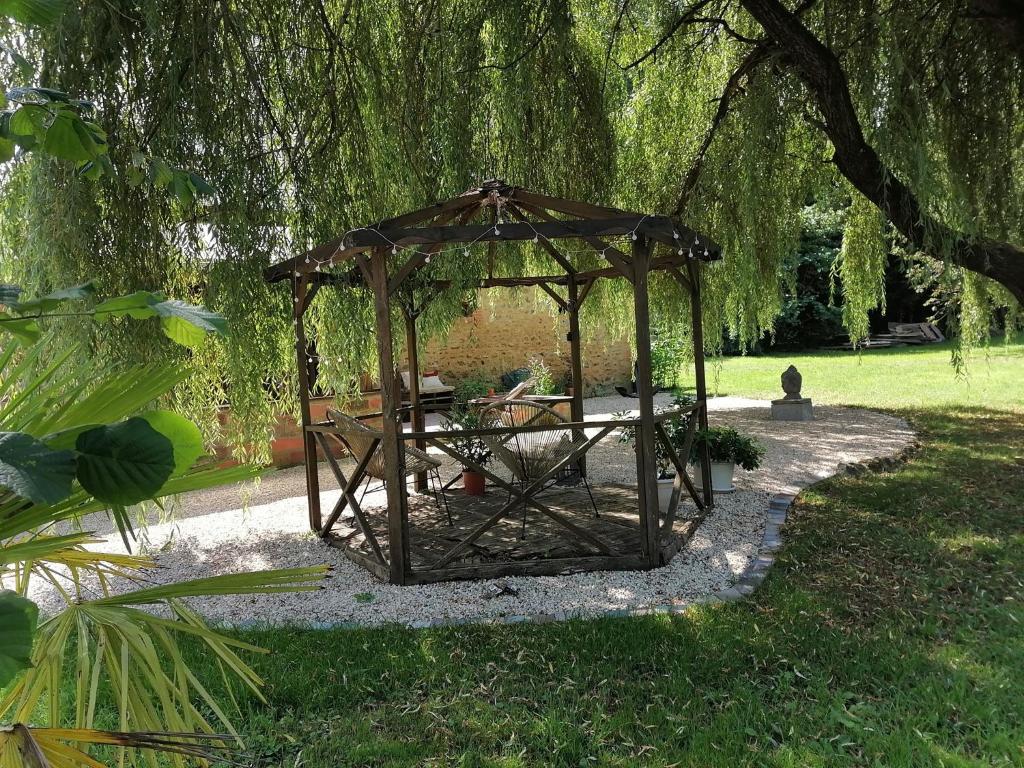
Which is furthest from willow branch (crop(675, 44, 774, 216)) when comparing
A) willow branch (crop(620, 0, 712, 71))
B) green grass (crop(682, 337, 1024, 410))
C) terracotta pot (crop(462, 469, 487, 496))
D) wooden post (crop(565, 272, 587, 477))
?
terracotta pot (crop(462, 469, 487, 496))

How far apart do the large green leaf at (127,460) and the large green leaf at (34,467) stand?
0.6 inches

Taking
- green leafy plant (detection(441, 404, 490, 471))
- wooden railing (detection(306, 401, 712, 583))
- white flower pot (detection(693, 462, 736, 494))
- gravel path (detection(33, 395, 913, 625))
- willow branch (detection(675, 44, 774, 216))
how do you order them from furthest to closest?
green leafy plant (detection(441, 404, 490, 471)) < white flower pot (detection(693, 462, 736, 494)) < willow branch (detection(675, 44, 774, 216)) < wooden railing (detection(306, 401, 712, 583)) < gravel path (detection(33, 395, 913, 625))

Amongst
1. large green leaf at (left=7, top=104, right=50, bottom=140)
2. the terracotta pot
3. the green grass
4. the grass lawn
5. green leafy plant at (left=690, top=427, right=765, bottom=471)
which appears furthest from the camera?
the green grass

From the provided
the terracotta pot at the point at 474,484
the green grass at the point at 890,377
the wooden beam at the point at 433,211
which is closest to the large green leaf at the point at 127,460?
the wooden beam at the point at 433,211

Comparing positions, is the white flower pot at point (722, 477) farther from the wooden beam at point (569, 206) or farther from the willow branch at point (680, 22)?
the willow branch at point (680, 22)

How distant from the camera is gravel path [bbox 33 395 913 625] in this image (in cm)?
453

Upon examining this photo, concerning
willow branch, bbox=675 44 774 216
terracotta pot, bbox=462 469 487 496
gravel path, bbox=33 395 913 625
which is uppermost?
willow branch, bbox=675 44 774 216

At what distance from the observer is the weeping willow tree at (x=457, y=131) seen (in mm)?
4699

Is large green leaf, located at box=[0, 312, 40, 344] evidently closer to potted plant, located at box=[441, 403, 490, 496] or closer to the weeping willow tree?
the weeping willow tree

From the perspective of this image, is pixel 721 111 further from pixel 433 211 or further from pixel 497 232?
pixel 497 232

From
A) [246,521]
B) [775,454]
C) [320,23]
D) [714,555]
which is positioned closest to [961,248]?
[714,555]

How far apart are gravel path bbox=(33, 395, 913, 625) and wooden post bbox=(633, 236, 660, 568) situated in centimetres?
26

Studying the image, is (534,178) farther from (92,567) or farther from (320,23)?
(92,567)

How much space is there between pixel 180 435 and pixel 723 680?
3.07m
